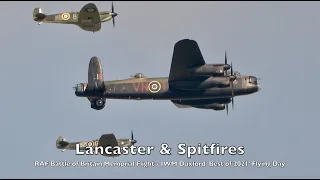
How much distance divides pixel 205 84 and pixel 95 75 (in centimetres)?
767

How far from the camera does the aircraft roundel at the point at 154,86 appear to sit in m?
53.0

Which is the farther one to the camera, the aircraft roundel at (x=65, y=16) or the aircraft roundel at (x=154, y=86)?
the aircraft roundel at (x=65, y=16)

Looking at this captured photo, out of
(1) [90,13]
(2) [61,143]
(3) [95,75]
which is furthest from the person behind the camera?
(2) [61,143]

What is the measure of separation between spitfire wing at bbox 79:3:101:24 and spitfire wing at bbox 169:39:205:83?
36.1ft

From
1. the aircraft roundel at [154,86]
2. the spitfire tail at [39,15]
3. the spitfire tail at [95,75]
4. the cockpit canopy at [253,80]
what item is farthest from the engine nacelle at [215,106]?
the spitfire tail at [39,15]

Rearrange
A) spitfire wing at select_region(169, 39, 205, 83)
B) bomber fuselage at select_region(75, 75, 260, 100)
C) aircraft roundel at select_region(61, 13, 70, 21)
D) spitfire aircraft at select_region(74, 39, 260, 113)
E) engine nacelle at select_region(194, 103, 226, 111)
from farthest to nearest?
1. aircraft roundel at select_region(61, 13, 70, 21)
2. engine nacelle at select_region(194, 103, 226, 111)
3. bomber fuselage at select_region(75, 75, 260, 100)
4. spitfire aircraft at select_region(74, 39, 260, 113)
5. spitfire wing at select_region(169, 39, 205, 83)

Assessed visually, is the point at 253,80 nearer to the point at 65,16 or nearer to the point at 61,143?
the point at 65,16

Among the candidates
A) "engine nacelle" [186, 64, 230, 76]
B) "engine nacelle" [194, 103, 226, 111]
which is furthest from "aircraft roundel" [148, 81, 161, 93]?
"engine nacelle" [194, 103, 226, 111]

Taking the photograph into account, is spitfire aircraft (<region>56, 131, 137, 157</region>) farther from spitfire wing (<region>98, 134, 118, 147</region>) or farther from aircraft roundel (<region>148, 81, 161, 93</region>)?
aircraft roundel (<region>148, 81, 161, 93</region>)

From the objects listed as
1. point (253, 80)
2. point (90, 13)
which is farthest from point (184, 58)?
point (90, 13)

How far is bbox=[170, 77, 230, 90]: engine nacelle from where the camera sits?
52188 millimetres

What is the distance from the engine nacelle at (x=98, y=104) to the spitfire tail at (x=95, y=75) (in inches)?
39.2

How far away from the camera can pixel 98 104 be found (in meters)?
53.2

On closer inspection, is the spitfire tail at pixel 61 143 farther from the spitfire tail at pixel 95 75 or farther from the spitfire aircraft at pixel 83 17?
the spitfire tail at pixel 95 75
